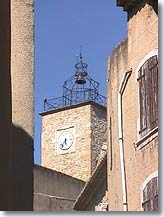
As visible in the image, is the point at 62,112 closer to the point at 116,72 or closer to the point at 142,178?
the point at 116,72

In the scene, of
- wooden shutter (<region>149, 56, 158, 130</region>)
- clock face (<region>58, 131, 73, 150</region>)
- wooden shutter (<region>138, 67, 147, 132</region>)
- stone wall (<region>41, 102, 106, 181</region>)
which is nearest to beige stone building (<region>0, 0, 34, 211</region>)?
wooden shutter (<region>149, 56, 158, 130</region>)

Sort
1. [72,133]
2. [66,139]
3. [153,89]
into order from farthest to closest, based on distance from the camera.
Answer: [72,133] → [66,139] → [153,89]

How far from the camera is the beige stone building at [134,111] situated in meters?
7.34

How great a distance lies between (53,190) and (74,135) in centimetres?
651

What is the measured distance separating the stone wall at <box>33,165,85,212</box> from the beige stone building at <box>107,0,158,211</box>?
3963 millimetres

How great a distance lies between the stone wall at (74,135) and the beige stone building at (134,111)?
1126 centimetres

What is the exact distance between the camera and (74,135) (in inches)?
840

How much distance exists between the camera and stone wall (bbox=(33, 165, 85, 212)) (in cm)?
1339

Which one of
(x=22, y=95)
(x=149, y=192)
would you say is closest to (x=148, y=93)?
(x=149, y=192)

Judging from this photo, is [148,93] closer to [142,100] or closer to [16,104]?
[142,100]

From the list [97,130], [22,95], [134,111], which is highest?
[97,130]

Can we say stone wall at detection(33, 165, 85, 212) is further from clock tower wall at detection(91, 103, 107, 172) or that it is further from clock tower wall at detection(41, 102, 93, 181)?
clock tower wall at detection(41, 102, 93, 181)

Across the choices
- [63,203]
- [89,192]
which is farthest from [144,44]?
[63,203]
